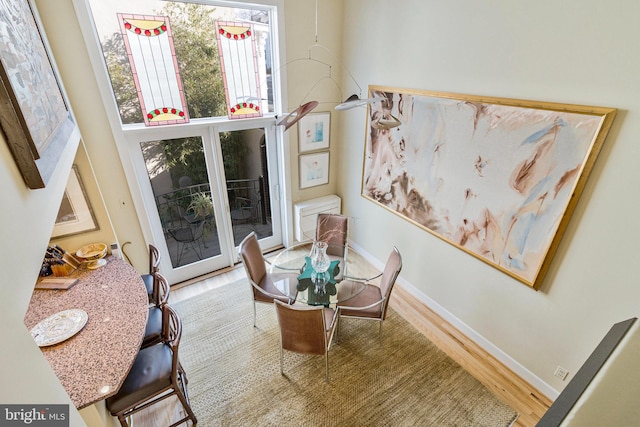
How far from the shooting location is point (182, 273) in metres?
3.97

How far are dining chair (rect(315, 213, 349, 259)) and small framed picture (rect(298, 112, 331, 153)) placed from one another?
1.12 metres

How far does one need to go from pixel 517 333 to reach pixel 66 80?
4720 mm

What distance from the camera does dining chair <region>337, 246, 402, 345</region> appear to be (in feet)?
9.30

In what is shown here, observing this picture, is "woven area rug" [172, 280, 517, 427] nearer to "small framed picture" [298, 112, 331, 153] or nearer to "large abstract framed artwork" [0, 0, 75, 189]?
"large abstract framed artwork" [0, 0, 75, 189]

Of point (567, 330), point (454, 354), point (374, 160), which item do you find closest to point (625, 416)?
point (567, 330)

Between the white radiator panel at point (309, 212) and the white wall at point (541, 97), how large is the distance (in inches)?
55.4

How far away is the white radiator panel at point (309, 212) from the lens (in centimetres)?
439

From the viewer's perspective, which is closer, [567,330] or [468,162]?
[567,330]

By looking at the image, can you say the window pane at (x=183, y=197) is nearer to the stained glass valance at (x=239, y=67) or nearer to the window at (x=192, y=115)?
the window at (x=192, y=115)

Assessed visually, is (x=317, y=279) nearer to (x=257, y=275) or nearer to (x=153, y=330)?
(x=257, y=275)

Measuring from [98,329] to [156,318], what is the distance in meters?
0.61

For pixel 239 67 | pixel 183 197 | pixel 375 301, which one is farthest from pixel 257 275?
pixel 239 67

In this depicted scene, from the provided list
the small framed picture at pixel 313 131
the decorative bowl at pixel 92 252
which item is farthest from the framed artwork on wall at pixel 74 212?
the small framed picture at pixel 313 131

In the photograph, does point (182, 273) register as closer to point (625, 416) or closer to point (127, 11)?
point (127, 11)
